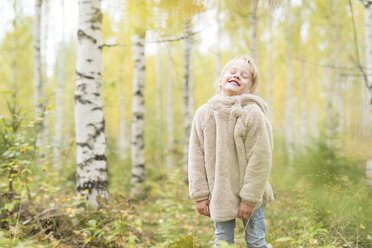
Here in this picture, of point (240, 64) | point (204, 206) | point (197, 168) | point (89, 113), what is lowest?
point (204, 206)

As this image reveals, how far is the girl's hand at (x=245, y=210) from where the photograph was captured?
1.82m

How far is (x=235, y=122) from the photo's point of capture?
1.90 m

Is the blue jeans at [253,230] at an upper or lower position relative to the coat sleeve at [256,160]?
lower

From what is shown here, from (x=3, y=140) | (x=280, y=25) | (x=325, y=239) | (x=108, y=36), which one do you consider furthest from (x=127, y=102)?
(x=325, y=239)

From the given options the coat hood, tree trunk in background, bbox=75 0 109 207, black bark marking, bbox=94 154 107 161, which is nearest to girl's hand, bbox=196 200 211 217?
the coat hood

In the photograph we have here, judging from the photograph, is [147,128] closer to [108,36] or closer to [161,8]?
[108,36]

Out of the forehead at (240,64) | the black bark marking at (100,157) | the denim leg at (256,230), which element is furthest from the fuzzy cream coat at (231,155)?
the black bark marking at (100,157)

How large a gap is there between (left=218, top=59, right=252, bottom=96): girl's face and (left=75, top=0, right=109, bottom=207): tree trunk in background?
1859mm

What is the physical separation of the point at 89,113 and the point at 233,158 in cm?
208

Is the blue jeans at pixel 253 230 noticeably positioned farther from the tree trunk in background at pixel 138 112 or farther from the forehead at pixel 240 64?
the tree trunk in background at pixel 138 112

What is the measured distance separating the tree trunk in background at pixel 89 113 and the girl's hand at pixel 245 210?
6.36 feet

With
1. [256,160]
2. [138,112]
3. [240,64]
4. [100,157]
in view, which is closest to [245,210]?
[256,160]

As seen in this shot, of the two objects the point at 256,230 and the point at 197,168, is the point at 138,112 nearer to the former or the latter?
the point at 197,168

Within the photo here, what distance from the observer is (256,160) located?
5.92ft
